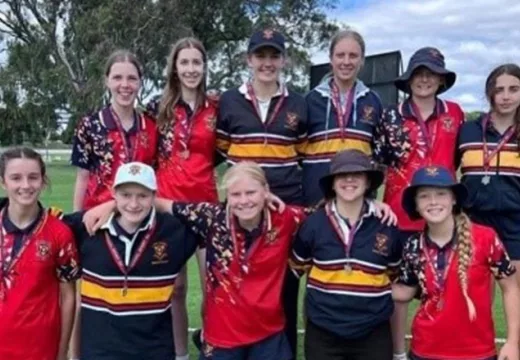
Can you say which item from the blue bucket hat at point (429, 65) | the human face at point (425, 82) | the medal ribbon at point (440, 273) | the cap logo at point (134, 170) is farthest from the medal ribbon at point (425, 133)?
the cap logo at point (134, 170)

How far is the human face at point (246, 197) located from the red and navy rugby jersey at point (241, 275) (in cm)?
9

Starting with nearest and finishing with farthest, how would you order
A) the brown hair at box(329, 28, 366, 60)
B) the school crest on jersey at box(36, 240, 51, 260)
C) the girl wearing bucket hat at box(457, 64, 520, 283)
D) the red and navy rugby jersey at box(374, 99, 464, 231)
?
the school crest on jersey at box(36, 240, 51, 260)
the girl wearing bucket hat at box(457, 64, 520, 283)
the red and navy rugby jersey at box(374, 99, 464, 231)
the brown hair at box(329, 28, 366, 60)

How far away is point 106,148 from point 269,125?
107 centimetres

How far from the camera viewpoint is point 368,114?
5.25 metres

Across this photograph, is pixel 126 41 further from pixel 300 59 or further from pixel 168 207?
pixel 168 207

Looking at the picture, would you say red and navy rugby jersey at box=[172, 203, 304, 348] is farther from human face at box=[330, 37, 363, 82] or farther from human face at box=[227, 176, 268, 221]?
human face at box=[330, 37, 363, 82]

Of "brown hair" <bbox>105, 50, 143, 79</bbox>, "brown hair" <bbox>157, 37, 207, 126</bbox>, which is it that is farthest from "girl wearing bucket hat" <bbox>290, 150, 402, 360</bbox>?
"brown hair" <bbox>105, 50, 143, 79</bbox>

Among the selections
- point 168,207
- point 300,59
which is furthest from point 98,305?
point 300,59

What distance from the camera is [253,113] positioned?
17.0 ft

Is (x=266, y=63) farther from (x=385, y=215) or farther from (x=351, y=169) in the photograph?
(x=385, y=215)

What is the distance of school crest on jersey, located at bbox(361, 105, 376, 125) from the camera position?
5.24m

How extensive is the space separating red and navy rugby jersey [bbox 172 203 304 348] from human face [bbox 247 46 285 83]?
1.06 m

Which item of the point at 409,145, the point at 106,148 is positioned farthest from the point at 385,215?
the point at 106,148

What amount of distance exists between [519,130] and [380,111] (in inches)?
35.1
